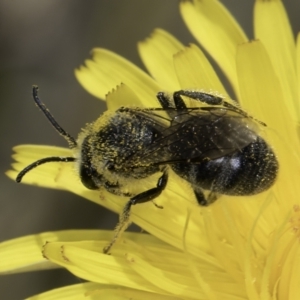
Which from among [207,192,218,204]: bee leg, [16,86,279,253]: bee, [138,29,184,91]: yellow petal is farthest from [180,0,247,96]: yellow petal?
[207,192,218,204]: bee leg

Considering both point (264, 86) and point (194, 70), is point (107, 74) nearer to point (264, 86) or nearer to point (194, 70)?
point (194, 70)

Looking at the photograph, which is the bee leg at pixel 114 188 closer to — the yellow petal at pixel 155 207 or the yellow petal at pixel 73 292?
the yellow petal at pixel 155 207

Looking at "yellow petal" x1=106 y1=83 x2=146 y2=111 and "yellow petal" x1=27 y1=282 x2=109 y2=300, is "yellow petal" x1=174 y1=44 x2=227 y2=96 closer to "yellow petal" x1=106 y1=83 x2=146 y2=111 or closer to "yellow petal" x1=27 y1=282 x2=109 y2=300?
"yellow petal" x1=106 y1=83 x2=146 y2=111

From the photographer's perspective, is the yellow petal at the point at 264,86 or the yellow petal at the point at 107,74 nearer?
the yellow petal at the point at 264,86

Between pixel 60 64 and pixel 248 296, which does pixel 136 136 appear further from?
pixel 60 64

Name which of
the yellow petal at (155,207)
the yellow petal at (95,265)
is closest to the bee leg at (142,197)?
the yellow petal at (155,207)

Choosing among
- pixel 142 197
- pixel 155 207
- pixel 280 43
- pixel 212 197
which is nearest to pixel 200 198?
pixel 212 197

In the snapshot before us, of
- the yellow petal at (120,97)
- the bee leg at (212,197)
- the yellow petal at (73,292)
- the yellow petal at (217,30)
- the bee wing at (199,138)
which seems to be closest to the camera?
the bee wing at (199,138)
